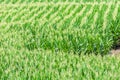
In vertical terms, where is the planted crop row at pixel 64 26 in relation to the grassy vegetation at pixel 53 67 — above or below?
below

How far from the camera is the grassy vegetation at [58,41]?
670 cm

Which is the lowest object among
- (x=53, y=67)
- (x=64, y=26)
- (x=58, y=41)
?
(x=64, y=26)

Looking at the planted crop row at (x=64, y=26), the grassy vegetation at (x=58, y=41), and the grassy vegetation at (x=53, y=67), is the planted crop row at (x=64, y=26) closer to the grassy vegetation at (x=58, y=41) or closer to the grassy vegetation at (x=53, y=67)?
the grassy vegetation at (x=58, y=41)

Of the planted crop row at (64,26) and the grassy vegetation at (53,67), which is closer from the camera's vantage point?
the grassy vegetation at (53,67)

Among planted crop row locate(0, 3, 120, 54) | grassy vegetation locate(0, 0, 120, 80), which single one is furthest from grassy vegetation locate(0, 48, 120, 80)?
planted crop row locate(0, 3, 120, 54)

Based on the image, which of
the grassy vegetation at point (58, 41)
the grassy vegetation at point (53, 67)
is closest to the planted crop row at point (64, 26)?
the grassy vegetation at point (58, 41)

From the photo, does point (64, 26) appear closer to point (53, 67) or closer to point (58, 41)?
point (58, 41)

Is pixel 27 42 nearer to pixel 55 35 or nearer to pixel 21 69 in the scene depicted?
pixel 55 35

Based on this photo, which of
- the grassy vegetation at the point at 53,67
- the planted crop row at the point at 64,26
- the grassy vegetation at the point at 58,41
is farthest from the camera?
the planted crop row at the point at 64,26

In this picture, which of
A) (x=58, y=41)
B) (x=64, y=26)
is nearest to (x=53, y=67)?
(x=58, y=41)

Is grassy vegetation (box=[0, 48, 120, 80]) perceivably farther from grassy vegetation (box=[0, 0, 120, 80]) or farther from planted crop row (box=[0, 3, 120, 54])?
planted crop row (box=[0, 3, 120, 54])

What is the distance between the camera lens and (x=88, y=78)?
20.0 ft

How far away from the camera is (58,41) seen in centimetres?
1172

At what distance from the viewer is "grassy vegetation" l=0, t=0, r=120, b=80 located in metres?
6.70
